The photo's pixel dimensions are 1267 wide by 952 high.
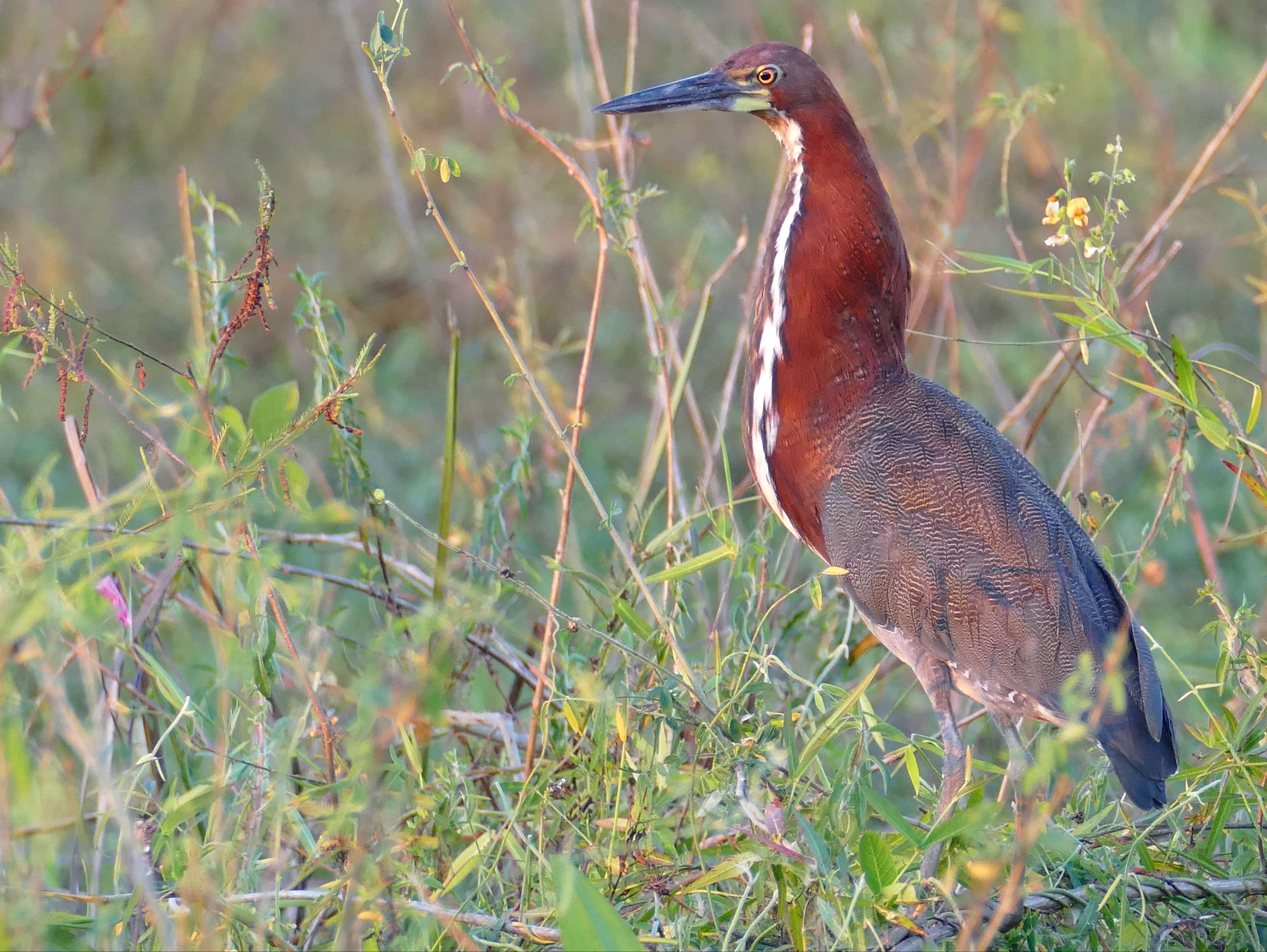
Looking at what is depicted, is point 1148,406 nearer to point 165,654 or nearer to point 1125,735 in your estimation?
point 1125,735

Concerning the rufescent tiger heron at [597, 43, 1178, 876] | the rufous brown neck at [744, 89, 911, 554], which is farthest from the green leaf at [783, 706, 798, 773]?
the rufous brown neck at [744, 89, 911, 554]

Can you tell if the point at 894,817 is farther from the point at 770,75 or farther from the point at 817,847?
the point at 770,75

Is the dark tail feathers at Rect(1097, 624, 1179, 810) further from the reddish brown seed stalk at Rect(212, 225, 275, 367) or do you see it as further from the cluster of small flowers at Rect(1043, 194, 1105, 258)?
the reddish brown seed stalk at Rect(212, 225, 275, 367)

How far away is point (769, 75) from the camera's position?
99.1 inches

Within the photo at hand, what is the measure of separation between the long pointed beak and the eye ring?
0.02m

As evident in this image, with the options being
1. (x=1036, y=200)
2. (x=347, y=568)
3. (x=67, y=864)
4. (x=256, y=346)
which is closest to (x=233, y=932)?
(x=347, y=568)

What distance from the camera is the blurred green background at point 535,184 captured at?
4.50 m

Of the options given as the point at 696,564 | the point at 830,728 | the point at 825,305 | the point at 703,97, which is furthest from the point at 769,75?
the point at 830,728

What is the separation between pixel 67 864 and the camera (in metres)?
2.93

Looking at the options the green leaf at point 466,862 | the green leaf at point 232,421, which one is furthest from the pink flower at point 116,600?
the green leaf at point 466,862

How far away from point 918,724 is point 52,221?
3424mm

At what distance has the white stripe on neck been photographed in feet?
8.30

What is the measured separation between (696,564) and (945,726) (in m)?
0.70

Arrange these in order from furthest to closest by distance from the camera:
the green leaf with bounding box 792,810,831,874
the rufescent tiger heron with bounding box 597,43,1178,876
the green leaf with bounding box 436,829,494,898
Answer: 1. the rufescent tiger heron with bounding box 597,43,1178,876
2. the green leaf with bounding box 436,829,494,898
3. the green leaf with bounding box 792,810,831,874
